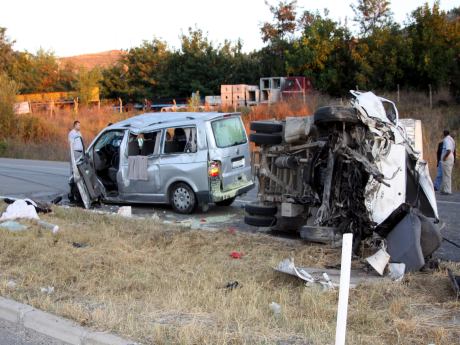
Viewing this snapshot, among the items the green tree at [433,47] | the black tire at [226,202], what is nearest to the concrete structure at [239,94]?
the green tree at [433,47]

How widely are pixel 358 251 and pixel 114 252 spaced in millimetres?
3046

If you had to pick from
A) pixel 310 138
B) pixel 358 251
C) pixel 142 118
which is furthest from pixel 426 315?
pixel 142 118

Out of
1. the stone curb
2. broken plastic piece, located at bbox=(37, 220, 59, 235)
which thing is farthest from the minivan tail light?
the stone curb

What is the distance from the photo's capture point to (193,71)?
46.8 metres

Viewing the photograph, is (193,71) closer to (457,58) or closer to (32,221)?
(457,58)

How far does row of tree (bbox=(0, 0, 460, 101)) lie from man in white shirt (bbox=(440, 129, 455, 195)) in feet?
53.9

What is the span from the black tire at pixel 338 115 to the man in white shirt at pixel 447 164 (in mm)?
7479

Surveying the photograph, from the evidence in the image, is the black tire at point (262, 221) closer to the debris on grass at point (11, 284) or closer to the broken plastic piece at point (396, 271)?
the broken plastic piece at point (396, 271)

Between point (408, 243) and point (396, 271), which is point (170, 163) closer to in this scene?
point (408, 243)

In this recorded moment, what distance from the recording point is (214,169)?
10523mm

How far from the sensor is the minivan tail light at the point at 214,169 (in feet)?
34.5

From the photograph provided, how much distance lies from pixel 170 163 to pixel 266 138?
10.3 feet

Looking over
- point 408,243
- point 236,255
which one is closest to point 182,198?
point 236,255

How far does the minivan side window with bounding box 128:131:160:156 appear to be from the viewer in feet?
37.7
